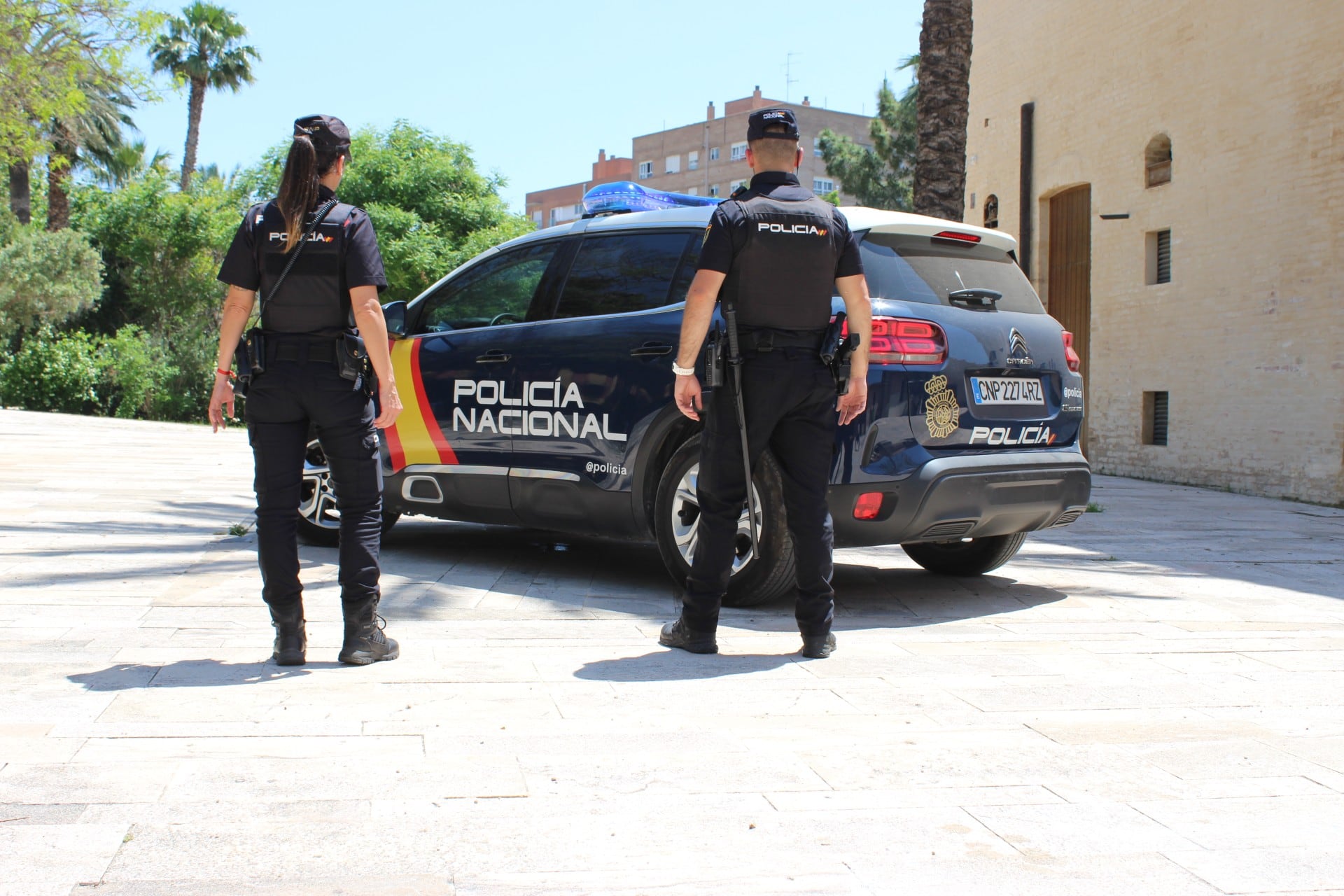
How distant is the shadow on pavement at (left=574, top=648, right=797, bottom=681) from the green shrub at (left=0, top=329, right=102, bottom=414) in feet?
86.2

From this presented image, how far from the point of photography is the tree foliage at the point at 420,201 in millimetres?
32406

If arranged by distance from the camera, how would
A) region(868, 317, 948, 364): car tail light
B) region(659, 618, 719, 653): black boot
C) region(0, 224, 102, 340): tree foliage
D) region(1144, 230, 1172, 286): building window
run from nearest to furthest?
region(659, 618, 719, 653): black boot < region(868, 317, 948, 364): car tail light < region(1144, 230, 1172, 286): building window < region(0, 224, 102, 340): tree foliage

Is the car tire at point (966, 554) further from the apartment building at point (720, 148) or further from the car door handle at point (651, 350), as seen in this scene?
the apartment building at point (720, 148)

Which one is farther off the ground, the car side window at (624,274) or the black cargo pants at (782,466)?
the car side window at (624,274)

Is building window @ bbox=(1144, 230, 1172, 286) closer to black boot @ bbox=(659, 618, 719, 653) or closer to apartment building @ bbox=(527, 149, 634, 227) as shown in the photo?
black boot @ bbox=(659, 618, 719, 653)

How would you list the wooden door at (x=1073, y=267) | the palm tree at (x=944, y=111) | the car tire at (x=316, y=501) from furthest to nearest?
the wooden door at (x=1073, y=267) < the palm tree at (x=944, y=111) < the car tire at (x=316, y=501)

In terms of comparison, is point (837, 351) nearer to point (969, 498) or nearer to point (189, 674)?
point (969, 498)

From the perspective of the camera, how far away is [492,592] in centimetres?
608

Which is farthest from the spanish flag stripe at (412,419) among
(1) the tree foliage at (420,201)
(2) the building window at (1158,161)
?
(1) the tree foliage at (420,201)

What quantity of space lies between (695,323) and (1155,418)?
13.7 meters

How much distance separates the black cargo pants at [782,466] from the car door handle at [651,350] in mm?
1101

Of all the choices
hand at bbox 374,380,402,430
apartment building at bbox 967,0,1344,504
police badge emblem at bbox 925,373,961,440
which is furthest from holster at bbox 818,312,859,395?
apartment building at bbox 967,0,1344,504

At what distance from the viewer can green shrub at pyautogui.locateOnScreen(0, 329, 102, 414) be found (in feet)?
90.5

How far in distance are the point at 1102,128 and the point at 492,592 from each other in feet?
47.2
